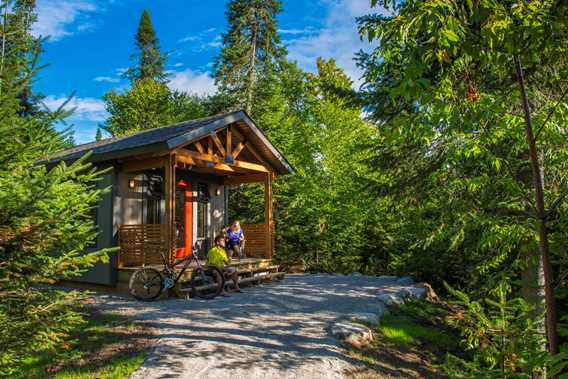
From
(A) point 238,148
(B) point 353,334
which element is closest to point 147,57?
(A) point 238,148

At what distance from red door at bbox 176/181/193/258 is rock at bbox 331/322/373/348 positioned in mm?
7745

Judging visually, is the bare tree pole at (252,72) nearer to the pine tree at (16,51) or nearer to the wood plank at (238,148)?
the wood plank at (238,148)

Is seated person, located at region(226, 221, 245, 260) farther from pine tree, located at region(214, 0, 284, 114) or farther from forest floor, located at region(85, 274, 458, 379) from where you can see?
pine tree, located at region(214, 0, 284, 114)

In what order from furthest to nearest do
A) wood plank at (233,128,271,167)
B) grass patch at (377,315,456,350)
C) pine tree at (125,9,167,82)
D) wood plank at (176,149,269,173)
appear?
pine tree at (125,9,167,82) → wood plank at (233,128,271,167) → wood plank at (176,149,269,173) → grass patch at (377,315,456,350)

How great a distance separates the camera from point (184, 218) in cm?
1360

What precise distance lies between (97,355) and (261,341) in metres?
2.25

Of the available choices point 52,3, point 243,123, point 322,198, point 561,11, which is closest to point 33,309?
point 561,11

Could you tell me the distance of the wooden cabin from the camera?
33.2ft

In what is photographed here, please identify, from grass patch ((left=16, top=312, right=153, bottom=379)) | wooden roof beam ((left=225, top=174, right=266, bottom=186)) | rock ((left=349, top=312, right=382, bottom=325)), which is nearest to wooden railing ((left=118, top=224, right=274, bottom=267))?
grass patch ((left=16, top=312, right=153, bottom=379))

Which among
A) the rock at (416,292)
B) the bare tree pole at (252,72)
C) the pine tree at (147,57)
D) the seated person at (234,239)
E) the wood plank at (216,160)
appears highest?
the pine tree at (147,57)

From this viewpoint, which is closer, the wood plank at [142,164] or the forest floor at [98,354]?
the forest floor at [98,354]

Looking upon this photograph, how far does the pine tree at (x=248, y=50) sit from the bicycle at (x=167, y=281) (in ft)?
43.3

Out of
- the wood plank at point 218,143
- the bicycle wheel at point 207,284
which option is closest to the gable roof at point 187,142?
the wood plank at point 218,143

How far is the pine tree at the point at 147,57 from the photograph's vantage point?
3538 cm
